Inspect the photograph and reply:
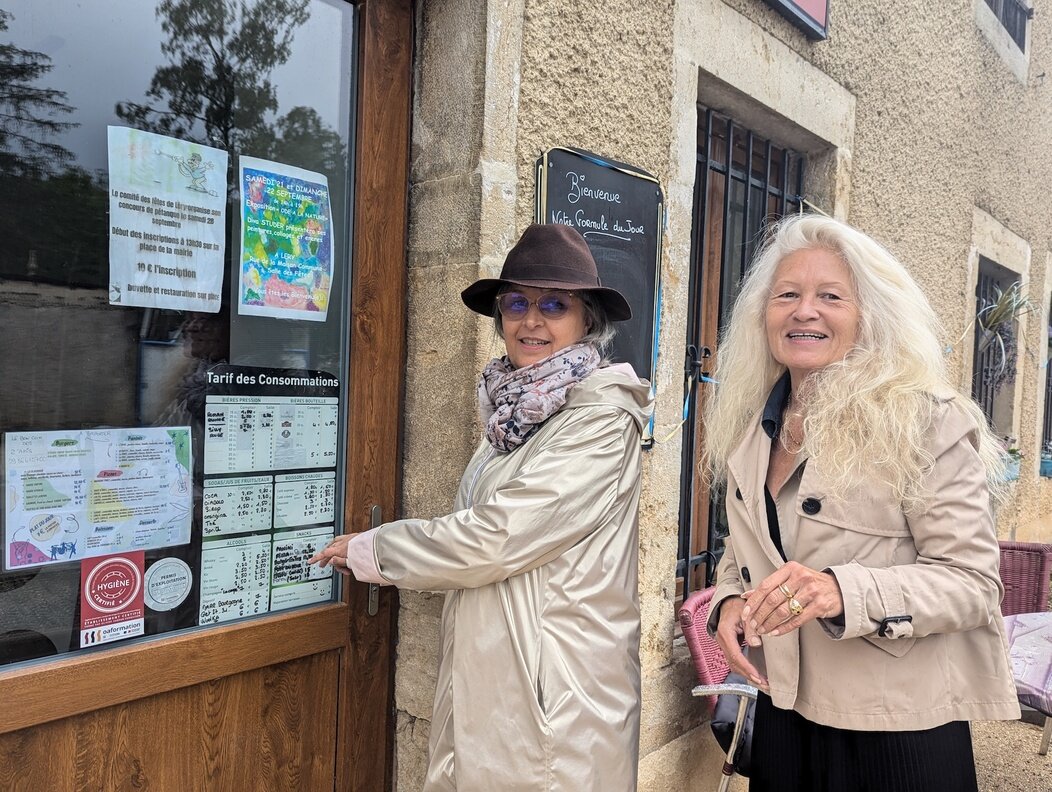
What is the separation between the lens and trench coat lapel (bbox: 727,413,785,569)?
1.56 metres

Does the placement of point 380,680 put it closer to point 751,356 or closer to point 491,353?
point 491,353

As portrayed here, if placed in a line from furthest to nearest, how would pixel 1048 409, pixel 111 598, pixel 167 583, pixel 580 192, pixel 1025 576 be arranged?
1. pixel 1048 409
2. pixel 1025 576
3. pixel 580 192
4. pixel 167 583
5. pixel 111 598

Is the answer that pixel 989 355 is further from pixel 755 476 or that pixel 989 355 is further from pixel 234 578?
pixel 234 578

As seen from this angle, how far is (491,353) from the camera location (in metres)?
2.12

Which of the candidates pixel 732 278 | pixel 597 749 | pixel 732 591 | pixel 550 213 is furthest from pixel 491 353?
pixel 732 278

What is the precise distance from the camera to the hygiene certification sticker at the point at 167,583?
5.74ft

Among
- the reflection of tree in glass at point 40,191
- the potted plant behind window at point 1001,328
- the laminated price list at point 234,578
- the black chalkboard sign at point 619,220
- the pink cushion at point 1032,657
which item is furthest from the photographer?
the potted plant behind window at point 1001,328

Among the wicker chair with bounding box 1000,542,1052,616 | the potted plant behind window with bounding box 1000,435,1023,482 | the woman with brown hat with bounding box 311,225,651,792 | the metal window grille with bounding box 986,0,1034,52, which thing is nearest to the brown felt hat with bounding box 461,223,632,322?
the woman with brown hat with bounding box 311,225,651,792

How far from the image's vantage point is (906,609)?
1.31 m

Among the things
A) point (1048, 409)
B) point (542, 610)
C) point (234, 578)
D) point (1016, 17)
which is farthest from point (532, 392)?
point (1048, 409)

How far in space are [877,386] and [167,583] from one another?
164cm

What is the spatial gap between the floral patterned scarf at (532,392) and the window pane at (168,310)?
588 millimetres

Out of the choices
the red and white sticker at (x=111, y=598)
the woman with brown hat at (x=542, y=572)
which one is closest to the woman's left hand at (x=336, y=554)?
the woman with brown hat at (x=542, y=572)

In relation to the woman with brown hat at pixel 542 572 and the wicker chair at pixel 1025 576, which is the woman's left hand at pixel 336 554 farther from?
the wicker chair at pixel 1025 576
